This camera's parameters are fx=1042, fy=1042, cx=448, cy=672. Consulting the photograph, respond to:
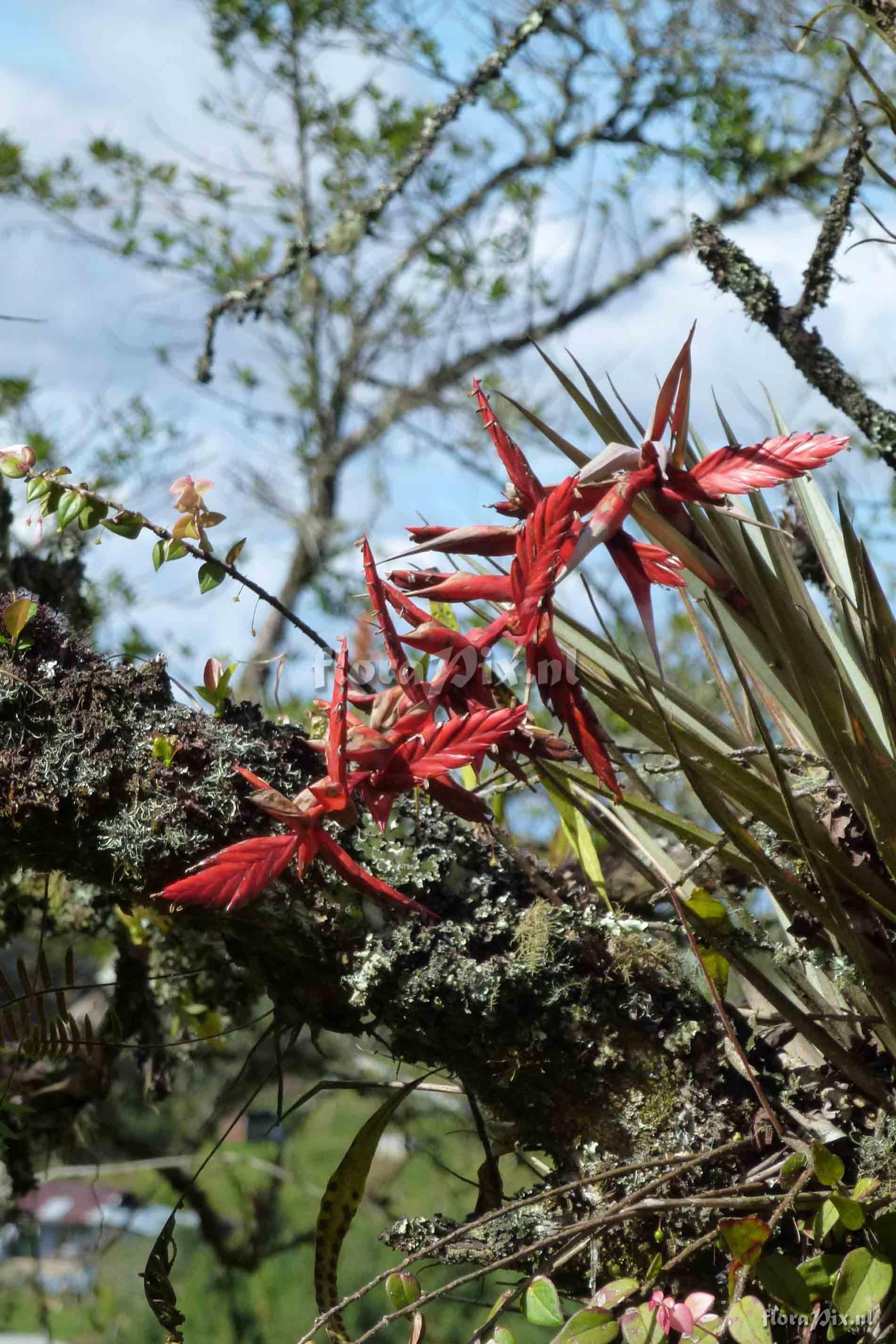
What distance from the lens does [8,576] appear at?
128cm

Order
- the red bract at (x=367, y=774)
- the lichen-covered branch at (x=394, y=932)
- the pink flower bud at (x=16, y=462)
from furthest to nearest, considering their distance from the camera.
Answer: the pink flower bud at (x=16, y=462)
the lichen-covered branch at (x=394, y=932)
the red bract at (x=367, y=774)

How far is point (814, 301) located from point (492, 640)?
73 centimetres

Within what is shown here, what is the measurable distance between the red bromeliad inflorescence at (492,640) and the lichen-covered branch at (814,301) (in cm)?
56

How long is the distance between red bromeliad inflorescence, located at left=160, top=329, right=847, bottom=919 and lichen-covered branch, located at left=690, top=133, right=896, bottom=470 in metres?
0.56

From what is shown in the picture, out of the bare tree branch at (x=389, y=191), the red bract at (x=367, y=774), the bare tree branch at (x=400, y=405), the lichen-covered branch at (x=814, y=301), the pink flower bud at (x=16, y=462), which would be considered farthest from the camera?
the bare tree branch at (x=400, y=405)

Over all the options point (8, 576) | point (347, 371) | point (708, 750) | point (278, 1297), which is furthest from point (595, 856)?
point (347, 371)

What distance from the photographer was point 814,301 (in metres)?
1.08

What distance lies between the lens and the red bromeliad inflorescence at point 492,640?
1.77 feet

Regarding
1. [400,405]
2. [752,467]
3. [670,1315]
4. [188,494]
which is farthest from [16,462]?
[400,405]

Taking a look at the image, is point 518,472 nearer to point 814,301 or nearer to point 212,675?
point 212,675

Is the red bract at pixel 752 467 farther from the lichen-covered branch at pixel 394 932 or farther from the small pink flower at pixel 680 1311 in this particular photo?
the small pink flower at pixel 680 1311

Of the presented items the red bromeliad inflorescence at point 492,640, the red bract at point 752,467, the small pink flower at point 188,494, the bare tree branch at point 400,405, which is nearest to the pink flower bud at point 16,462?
the small pink flower at point 188,494

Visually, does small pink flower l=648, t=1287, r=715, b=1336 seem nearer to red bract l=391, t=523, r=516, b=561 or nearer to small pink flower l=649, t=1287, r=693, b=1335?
small pink flower l=649, t=1287, r=693, b=1335

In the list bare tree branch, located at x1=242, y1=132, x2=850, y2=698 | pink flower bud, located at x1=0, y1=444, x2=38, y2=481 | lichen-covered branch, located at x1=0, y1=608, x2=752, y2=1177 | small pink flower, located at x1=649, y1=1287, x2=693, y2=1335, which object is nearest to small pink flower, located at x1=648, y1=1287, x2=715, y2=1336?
small pink flower, located at x1=649, y1=1287, x2=693, y2=1335
